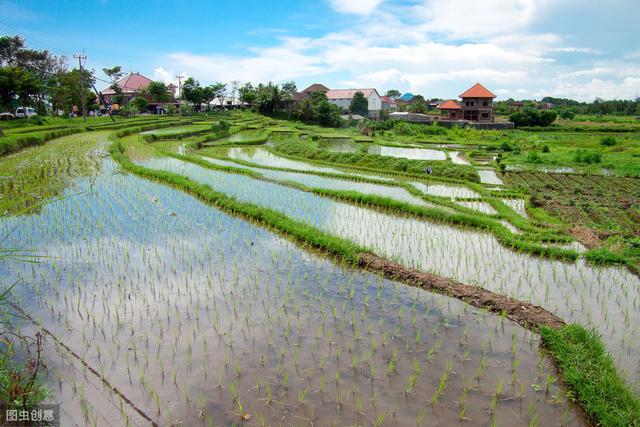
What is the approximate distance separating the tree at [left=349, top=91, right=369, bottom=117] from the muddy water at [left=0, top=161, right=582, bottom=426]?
47.3 meters

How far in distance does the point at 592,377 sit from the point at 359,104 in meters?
51.2

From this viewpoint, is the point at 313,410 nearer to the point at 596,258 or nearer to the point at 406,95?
the point at 596,258

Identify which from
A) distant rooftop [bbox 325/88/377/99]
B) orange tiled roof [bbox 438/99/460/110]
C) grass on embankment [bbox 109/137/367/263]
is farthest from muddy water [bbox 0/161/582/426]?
distant rooftop [bbox 325/88/377/99]

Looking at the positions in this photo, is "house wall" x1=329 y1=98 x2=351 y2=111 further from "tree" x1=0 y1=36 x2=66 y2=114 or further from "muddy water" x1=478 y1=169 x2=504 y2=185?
"muddy water" x1=478 y1=169 x2=504 y2=185

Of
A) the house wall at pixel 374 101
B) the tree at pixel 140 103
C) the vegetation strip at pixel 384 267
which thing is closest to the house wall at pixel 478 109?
the house wall at pixel 374 101

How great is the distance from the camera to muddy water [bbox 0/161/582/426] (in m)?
3.96

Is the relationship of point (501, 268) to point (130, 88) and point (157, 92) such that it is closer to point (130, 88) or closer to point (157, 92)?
point (157, 92)

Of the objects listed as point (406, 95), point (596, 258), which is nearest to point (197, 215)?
point (596, 258)

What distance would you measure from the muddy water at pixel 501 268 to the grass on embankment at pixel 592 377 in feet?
1.04

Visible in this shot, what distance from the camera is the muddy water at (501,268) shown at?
221 inches

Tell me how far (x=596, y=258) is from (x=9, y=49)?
4914cm

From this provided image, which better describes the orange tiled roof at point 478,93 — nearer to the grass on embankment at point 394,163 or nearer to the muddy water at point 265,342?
the grass on embankment at point 394,163

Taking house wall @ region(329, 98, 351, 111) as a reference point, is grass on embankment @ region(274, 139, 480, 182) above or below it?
below

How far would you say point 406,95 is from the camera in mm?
96562
